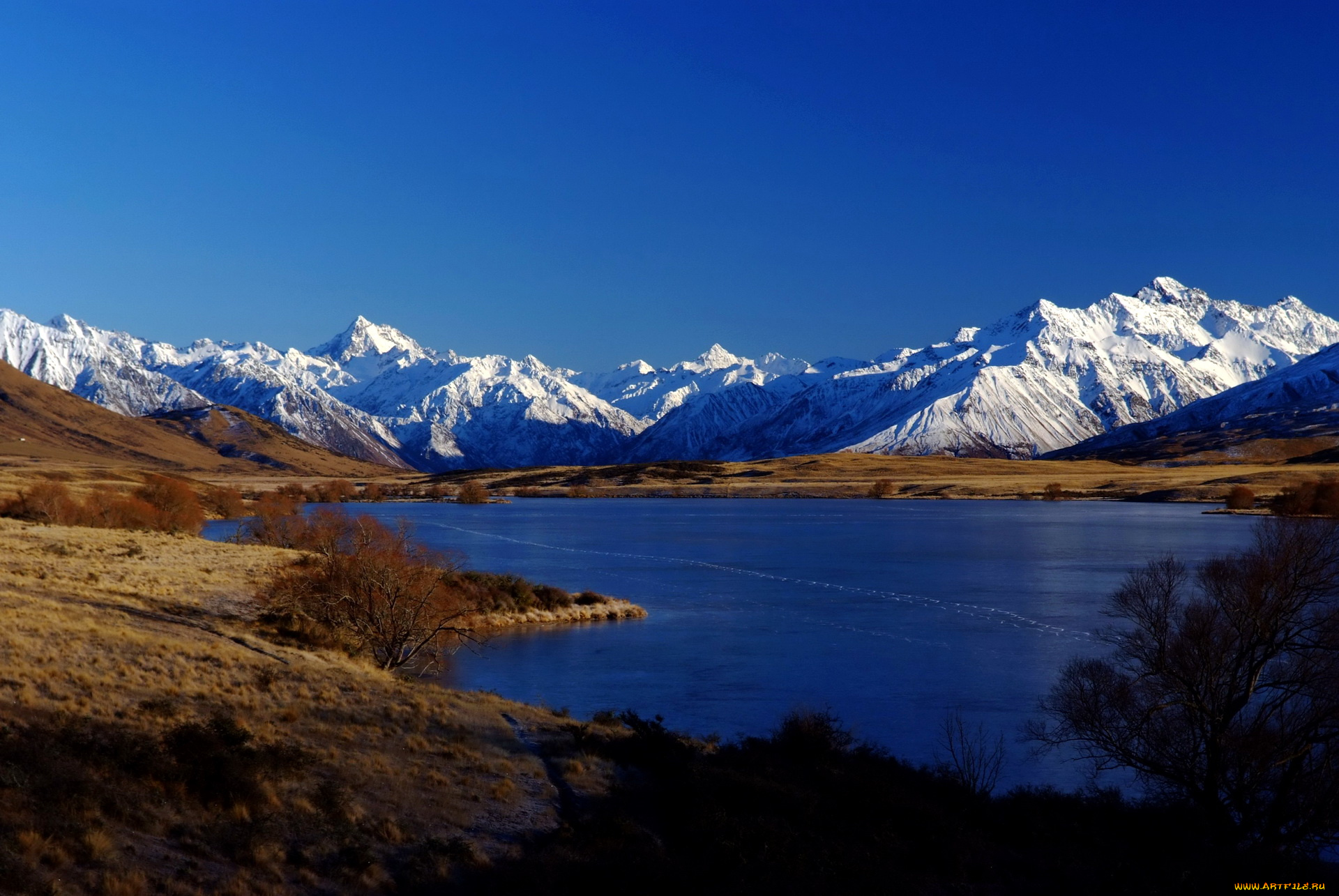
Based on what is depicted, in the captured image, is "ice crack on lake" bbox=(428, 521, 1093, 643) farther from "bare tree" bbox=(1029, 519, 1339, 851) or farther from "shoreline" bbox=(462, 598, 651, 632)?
"bare tree" bbox=(1029, 519, 1339, 851)

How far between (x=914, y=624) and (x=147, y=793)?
38.6 m

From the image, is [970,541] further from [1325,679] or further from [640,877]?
[640,877]

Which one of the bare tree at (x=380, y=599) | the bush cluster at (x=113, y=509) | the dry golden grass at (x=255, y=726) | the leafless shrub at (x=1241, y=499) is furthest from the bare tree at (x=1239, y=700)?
the leafless shrub at (x=1241, y=499)

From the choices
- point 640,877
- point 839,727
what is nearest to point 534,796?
point 640,877

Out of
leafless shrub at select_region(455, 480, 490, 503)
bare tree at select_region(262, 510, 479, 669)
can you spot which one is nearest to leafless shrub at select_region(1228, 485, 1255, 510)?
leafless shrub at select_region(455, 480, 490, 503)

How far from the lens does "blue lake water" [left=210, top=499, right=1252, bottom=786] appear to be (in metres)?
33.2

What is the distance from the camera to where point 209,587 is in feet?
Answer: 143

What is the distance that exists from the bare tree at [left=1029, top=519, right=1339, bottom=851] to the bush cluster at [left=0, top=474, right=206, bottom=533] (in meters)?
70.2

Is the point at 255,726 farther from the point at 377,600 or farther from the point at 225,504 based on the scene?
the point at 225,504

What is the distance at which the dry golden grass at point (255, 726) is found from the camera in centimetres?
1398

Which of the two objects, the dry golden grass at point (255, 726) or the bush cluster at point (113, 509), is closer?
the dry golden grass at point (255, 726)

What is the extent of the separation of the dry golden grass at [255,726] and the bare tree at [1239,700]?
43.2ft

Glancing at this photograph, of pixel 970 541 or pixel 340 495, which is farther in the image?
pixel 340 495

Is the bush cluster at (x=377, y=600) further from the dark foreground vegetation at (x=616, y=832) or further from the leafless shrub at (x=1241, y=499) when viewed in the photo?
the leafless shrub at (x=1241, y=499)
